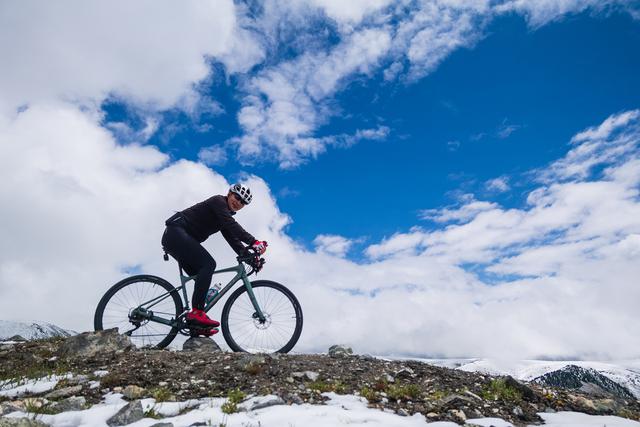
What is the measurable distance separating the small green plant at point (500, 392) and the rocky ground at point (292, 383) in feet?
0.05

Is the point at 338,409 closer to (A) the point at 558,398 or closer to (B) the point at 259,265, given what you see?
(A) the point at 558,398

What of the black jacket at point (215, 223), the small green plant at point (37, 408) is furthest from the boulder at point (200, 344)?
the small green plant at point (37, 408)

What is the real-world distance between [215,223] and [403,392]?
19.0ft

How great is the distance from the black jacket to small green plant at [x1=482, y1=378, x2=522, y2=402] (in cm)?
560

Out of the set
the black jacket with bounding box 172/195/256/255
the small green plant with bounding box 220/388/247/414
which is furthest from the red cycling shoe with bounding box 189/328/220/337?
the small green plant with bounding box 220/388/247/414

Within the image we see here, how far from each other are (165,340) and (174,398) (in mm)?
4059

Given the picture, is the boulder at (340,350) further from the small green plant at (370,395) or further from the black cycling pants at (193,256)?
the small green plant at (370,395)

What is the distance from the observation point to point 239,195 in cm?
1014

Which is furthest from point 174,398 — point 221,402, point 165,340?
point 165,340

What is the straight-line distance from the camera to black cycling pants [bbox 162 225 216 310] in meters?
9.83

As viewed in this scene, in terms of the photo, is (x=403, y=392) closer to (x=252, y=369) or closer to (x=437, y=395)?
(x=437, y=395)

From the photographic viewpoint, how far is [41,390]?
23.0ft

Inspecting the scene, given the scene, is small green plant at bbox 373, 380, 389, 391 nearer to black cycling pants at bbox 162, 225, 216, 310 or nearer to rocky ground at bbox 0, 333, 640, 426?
rocky ground at bbox 0, 333, 640, 426

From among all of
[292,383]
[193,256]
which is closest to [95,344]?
[193,256]
